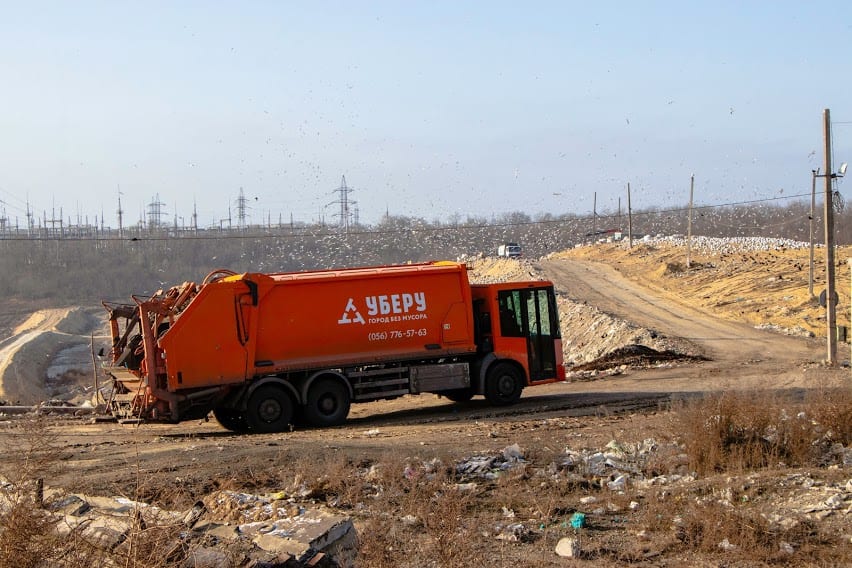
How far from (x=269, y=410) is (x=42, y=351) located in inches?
1538

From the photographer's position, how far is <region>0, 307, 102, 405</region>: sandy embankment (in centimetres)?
3909

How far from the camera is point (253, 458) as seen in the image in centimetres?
1200

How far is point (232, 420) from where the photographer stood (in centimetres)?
1688

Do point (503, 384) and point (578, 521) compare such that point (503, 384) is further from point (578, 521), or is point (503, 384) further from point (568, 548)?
point (568, 548)

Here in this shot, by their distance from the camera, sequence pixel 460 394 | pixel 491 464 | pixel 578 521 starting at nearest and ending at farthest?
1. pixel 578 521
2. pixel 491 464
3. pixel 460 394

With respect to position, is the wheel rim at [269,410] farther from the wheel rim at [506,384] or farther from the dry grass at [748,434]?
the dry grass at [748,434]

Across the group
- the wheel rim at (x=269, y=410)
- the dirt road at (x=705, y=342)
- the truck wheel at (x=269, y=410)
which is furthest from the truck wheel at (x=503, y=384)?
the wheel rim at (x=269, y=410)

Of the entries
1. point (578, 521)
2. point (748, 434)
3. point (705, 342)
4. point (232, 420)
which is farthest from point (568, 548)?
point (705, 342)

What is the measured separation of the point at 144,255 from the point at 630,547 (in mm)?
94378

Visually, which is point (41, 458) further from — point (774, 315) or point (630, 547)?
point (774, 315)

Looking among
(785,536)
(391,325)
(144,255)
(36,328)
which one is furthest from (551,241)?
(785,536)

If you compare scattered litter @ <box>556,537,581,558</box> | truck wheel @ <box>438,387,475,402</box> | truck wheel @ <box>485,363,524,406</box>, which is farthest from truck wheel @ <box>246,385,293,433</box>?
scattered litter @ <box>556,537,581,558</box>

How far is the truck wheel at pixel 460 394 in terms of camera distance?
60.6ft

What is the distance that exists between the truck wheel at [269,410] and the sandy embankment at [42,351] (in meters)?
16.1
